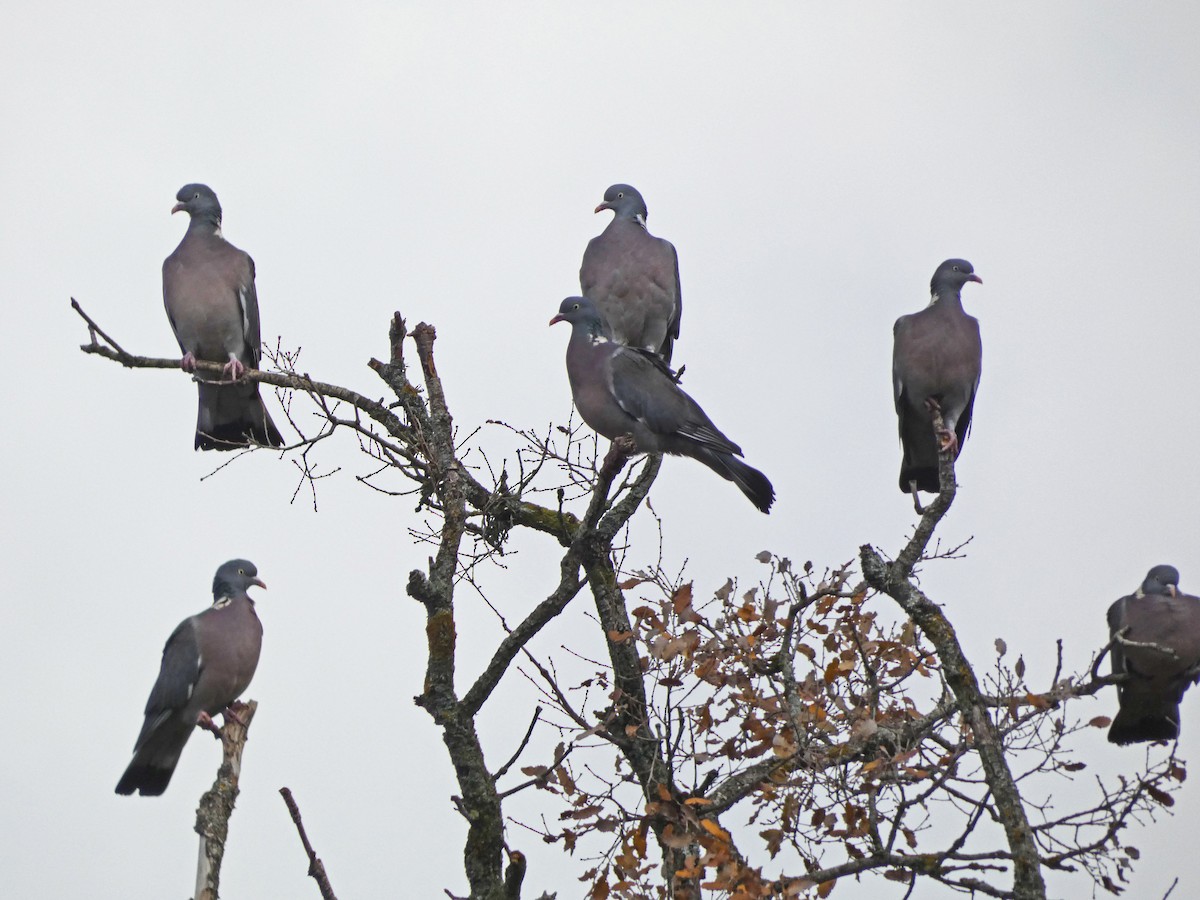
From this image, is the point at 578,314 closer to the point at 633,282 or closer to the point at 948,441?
the point at 633,282

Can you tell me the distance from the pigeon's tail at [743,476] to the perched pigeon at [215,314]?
2885 millimetres

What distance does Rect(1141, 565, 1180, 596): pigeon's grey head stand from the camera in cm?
765

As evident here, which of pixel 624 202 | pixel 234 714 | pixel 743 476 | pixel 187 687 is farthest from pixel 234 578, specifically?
pixel 624 202

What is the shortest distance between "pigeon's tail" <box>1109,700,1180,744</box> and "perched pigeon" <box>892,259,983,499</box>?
149 cm

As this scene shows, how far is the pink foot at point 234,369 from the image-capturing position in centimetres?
919

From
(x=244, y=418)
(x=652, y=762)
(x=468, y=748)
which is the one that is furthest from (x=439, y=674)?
(x=244, y=418)

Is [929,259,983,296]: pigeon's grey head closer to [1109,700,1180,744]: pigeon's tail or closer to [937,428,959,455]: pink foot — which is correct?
[937,428,959,455]: pink foot

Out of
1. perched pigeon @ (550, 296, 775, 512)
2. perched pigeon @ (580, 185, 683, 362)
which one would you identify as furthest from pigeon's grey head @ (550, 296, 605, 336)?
perched pigeon @ (580, 185, 683, 362)

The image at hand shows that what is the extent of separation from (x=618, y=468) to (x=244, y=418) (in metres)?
3.87

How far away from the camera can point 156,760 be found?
7.62 metres

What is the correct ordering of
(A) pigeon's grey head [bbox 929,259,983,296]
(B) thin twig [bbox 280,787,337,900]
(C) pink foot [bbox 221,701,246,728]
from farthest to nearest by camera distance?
(A) pigeon's grey head [bbox 929,259,983,296], (C) pink foot [bbox 221,701,246,728], (B) thin twig [bbox 280,787,337,900]

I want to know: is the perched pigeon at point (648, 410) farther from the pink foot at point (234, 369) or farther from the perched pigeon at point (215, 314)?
the perched pigeon at point (215, 314)

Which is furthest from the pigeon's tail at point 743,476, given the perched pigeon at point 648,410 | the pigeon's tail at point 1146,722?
the pigeon's tail at point 1146,722

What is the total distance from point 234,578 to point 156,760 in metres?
0.97
